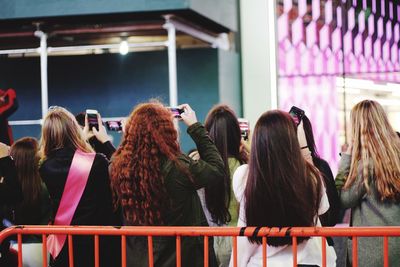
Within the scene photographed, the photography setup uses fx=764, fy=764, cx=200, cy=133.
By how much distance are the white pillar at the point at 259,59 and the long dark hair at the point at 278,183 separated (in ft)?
33.1

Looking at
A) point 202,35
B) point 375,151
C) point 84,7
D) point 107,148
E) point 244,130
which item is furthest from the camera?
point 202,35

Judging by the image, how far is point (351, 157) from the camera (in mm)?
5094

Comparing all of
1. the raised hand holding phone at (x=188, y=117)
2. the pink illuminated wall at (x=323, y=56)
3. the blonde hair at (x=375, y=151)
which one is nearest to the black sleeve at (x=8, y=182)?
the raised hand holding phone at (x=188, y=117)

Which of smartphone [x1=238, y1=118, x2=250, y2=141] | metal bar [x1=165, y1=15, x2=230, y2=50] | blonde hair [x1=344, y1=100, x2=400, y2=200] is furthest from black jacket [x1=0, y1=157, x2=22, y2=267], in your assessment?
metal bar [x1=165, y1=15, x2=230, y2=50]

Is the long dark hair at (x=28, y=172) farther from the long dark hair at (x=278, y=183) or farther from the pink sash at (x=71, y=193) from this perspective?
the long dark hair at (x=278, y=183)

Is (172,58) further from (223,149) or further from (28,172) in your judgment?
(223,149)

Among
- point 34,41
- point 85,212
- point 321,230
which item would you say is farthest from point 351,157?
point 34,41

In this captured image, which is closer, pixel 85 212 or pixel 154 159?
pixel 154 159

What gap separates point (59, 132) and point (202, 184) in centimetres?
117

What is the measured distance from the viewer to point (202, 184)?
4473mm

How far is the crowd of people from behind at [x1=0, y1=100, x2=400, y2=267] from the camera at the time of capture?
416 centimetres

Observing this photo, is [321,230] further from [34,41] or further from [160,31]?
[34,41]

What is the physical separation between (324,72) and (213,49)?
248cm

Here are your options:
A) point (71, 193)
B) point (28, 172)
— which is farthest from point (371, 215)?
point (28, 172)
